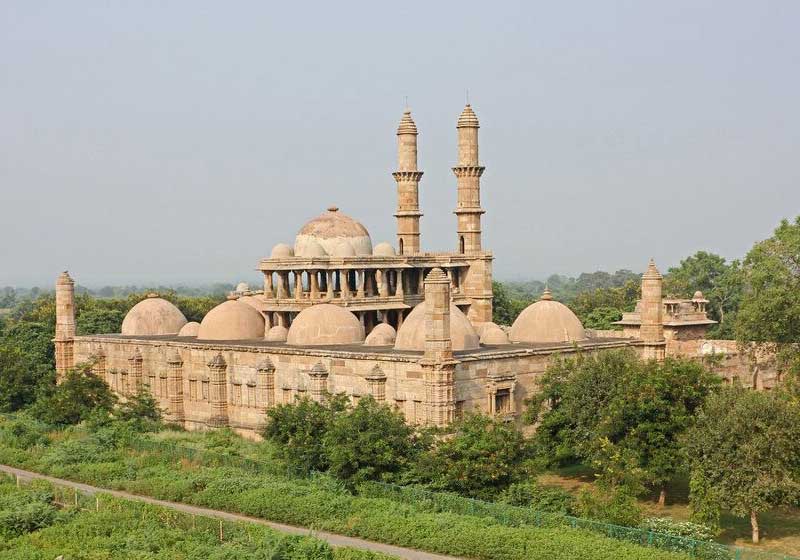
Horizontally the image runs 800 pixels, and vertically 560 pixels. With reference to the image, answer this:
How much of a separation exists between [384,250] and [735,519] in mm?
27494

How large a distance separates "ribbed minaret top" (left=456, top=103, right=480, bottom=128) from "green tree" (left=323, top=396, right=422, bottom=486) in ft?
92.9

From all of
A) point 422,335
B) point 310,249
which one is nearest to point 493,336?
point 422,335

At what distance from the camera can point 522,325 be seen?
4944 cm

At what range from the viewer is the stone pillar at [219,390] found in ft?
164

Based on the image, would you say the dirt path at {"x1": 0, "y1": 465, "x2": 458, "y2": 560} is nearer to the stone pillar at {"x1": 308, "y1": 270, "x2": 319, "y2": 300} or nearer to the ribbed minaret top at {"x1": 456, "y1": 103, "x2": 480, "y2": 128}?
the stone pillar at {"x1": 308, "y1": 270, "x2": 319, "y2": 300}

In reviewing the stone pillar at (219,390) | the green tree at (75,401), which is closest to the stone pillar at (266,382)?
the stone pillar at (219,390)

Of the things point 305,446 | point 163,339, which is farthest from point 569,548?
point 163,339

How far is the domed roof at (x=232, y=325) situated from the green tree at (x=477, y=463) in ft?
71.2

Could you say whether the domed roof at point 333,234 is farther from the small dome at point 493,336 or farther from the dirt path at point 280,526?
the dirt path at point 280,526

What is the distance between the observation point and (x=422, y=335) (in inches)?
1748

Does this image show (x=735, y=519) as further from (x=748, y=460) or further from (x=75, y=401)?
(x=75, y=401)

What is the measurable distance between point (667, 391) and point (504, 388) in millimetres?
8343

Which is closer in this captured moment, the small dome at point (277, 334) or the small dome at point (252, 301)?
the small dome at point (277, 334)

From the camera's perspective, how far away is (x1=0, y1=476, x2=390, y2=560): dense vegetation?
28172mm
